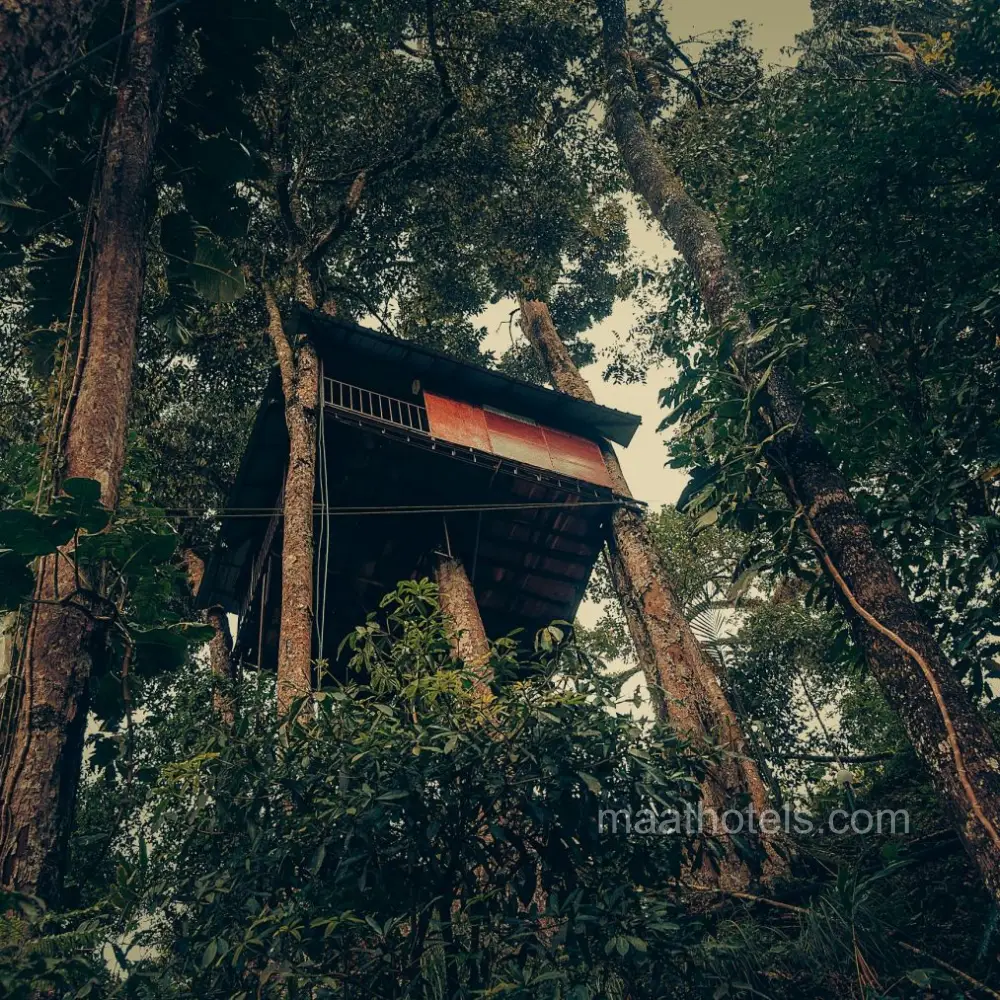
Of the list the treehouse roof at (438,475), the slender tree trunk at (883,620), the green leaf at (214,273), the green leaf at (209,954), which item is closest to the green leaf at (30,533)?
the green leaf at (209,954)

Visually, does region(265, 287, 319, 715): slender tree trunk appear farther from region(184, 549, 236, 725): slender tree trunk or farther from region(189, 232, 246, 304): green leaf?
region(184, 549, 236, 725): slender tree trunk

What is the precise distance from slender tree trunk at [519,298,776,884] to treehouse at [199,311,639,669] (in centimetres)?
63

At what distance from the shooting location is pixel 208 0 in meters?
5.12

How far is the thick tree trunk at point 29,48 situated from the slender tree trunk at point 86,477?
0.92 metres

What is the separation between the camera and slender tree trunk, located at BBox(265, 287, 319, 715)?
7863 millimetres

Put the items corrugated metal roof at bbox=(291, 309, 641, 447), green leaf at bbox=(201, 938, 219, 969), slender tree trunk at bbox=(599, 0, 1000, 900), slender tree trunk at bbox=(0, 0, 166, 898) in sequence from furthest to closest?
corrugated metal roof at bbox=(291, 309, 641, 447) → slender tree trunk at bbox=(599, 0, 1000, 900) → green leaf at bbox=(201, 938, 219, 969) → slender tree trunk at bbox=(0, 0, 166, 898)

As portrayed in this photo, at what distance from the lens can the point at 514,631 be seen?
6367 mm

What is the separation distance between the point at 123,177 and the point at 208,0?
173 cm

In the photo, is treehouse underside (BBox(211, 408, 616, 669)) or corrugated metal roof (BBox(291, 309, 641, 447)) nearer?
treehouse underside (BBox(211, 408, 616, 669))

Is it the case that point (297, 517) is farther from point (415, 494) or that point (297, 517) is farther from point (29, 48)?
point (29, 48)

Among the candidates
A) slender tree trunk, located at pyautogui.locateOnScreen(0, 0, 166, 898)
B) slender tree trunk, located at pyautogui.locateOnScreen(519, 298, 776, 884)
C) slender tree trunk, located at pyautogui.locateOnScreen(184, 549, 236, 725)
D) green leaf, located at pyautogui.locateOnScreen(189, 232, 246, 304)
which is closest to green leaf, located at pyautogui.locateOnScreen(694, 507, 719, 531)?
slender tree trunk, located at pyautogui.locateOnScreen(519, 298, 776, 884)

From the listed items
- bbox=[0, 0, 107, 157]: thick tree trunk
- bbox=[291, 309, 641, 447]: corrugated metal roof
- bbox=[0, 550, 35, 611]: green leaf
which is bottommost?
bbox=[0, 550, 35, 611]: green leaf

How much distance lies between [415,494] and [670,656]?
439cm

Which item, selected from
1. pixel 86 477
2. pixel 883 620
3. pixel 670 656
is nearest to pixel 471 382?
pixel 670 656
